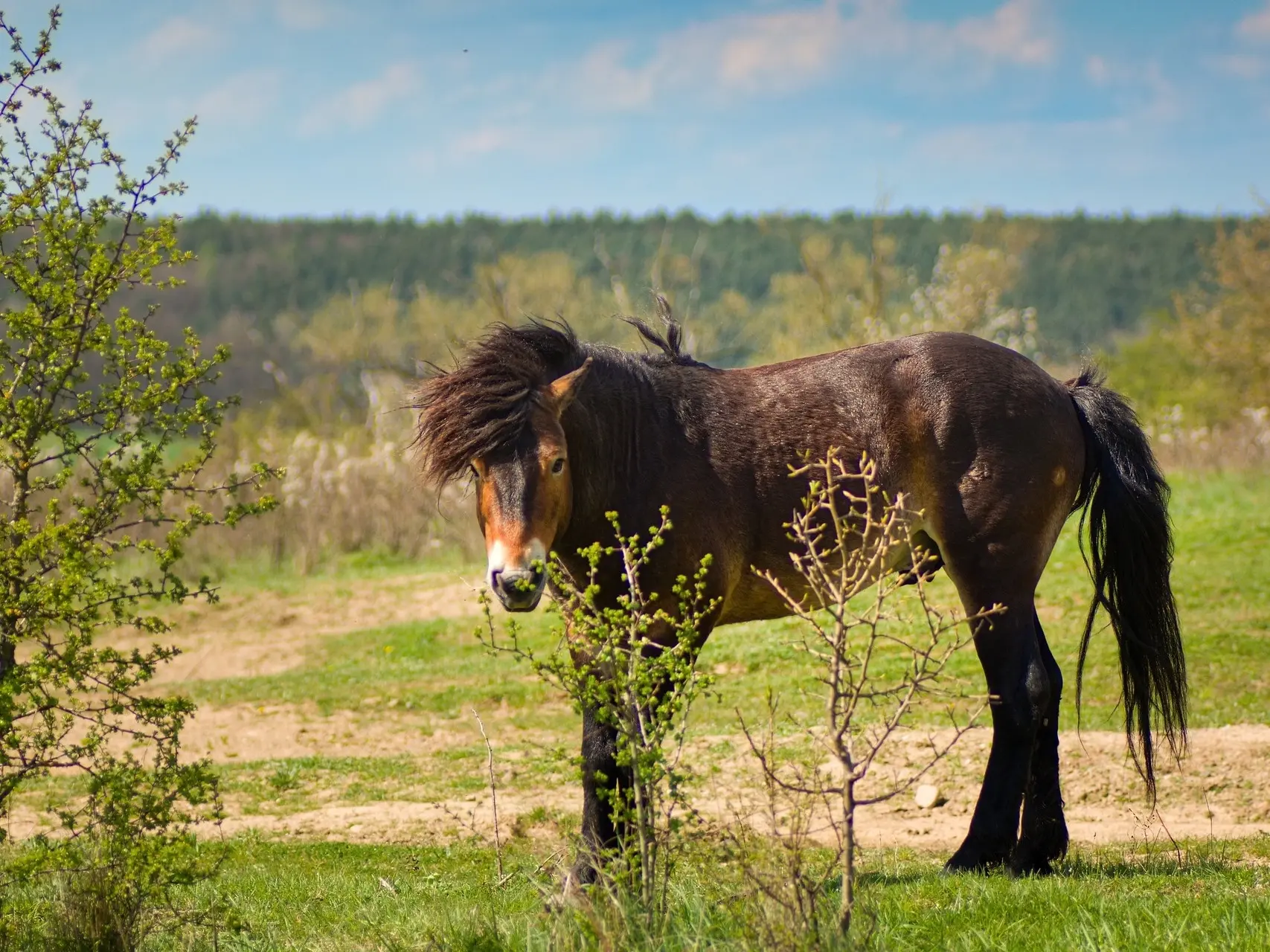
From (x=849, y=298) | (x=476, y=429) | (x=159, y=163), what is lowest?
(x=476, y=429)

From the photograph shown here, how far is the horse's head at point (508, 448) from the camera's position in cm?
490

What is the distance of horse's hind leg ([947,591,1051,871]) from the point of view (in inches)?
225

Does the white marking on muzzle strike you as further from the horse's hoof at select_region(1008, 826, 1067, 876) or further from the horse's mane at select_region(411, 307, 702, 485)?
the horse's hoof at select_region(1008, 826, 1067, 876)

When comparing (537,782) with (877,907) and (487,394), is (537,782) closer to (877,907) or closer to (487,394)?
(487,394)

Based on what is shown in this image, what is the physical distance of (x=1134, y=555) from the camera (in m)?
6.29

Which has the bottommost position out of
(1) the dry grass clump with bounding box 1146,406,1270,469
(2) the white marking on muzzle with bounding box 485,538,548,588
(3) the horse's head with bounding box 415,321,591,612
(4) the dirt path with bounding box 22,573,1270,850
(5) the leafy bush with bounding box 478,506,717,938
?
(4) the dirt path with bounding box 22,573,1270,850

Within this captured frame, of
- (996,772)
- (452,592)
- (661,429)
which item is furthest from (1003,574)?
(452,592)

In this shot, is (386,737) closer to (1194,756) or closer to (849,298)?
(1194,756)

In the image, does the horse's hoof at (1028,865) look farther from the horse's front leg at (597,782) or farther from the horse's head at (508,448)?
the horse's head at (508,448)

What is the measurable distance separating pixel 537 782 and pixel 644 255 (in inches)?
3868

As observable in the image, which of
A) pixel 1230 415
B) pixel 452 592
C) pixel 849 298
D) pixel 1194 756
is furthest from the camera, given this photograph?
pixel 849 298

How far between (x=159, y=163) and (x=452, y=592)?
487 inches

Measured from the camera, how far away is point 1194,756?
817cm

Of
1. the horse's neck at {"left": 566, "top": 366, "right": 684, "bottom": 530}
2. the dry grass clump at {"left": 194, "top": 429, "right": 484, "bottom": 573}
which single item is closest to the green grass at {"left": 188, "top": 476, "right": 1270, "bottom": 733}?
the horse's neck at {"left": 566, "top": 366, "right": 684, "bottom": 530}
